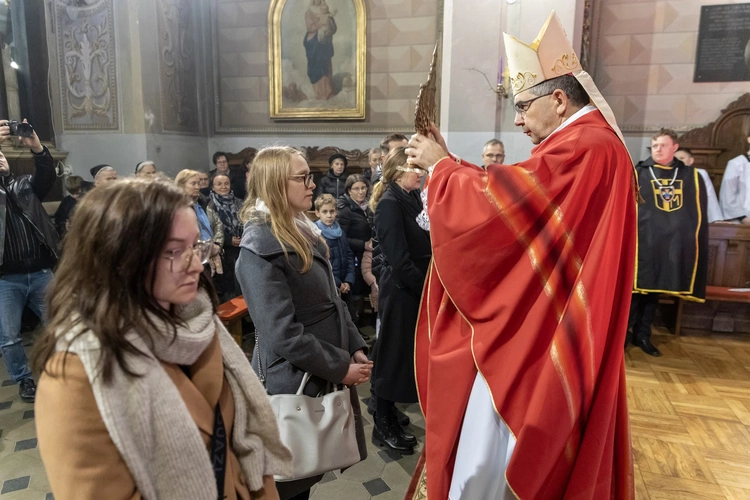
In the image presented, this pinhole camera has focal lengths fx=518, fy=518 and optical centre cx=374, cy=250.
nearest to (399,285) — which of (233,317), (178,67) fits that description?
(233,317)

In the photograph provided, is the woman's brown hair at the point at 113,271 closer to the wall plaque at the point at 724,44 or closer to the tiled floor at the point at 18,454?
the tiled floor at the point at 18,454

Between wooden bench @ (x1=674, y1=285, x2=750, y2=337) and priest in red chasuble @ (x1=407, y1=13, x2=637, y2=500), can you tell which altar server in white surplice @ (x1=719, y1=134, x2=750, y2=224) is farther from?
priest in red chasuble @ (x1=407, y1=13, x2=637, y2=500)

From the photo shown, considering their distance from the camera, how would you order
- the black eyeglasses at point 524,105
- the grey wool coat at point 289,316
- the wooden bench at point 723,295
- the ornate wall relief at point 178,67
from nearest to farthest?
the grey wool coat at point 289,316 < the black eyeglasses at point 524,105 < the wooden bench at point 723,295 < the ornate wall relief at point 178,67

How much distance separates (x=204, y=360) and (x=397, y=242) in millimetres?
1673

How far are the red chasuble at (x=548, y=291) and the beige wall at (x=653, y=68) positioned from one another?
16.6 ft

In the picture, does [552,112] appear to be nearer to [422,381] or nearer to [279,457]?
[422,381]

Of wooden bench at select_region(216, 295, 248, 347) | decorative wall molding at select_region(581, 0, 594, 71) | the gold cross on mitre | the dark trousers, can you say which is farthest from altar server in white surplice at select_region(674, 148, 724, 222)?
wooden bench at select_region(216, 295, 248, 347)

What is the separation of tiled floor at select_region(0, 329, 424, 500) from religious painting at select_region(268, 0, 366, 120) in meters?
5.16

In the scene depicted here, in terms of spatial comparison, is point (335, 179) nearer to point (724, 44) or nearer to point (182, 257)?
point (724, 44)

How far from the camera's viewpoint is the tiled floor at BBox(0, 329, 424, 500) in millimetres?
2520

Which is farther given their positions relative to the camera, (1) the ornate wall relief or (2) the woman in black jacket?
(1) the ornate wall relief

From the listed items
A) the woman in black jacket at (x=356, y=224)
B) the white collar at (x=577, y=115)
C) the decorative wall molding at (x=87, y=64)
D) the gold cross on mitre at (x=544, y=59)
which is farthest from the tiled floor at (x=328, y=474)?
the decorative wall molding at (x=87, y=64)

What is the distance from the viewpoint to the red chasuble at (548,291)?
1555 mm

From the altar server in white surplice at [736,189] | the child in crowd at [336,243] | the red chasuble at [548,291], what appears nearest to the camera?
the red chasuble at [548,291]
